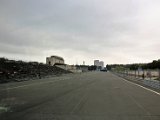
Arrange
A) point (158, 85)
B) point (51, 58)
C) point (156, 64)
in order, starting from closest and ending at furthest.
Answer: point (158, 85) → point (156, 64) → point (51, 58)

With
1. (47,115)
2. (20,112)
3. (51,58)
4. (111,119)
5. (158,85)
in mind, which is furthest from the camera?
(51,58)

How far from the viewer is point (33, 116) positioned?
39.6 feet

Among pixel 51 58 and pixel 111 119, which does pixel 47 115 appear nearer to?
pixel 111 119

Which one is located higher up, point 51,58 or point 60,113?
point 51,58

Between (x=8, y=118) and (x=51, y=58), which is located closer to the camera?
(x=8, y=118)

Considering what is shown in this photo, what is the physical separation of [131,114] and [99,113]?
131 centimetres

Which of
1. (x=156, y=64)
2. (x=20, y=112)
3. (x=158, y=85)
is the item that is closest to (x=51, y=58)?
(x=156, y=64)

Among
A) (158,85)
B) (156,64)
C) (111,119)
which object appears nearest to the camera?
(111,119)

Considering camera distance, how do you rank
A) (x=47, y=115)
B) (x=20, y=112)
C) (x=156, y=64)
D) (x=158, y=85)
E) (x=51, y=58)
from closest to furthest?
1. (x=47, y=115)
2. (x=20, y=112)
3. (x=158, y=85)
4. (x=156, y=64)
5. (x=51, y=58)

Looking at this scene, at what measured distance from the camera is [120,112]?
1334 cm

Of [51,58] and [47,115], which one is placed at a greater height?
[51,58]

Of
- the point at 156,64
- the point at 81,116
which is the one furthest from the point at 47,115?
the point at 156,64

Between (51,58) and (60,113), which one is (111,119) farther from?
(51,58)

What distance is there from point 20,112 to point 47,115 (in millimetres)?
1500
